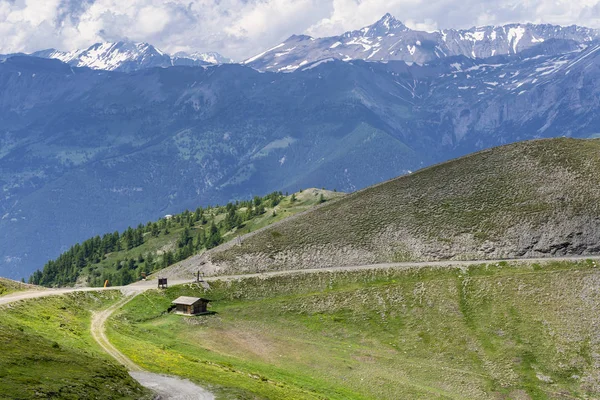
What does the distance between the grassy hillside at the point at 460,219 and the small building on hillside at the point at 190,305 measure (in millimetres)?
26402

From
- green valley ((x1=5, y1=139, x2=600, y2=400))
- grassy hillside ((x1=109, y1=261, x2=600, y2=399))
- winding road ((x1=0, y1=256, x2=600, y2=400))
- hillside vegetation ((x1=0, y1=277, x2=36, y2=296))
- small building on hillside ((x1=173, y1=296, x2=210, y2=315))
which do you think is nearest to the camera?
winding road ((x1=0, y1=256, x2=600, y2=400))

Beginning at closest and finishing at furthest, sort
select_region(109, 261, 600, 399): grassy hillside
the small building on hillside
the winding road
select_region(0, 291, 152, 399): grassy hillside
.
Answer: select_region(0, 291, 152, 399): grassy hillside
the winding road
select_region(109, 261, 600, 399): grassy hillside
the small building on hillside

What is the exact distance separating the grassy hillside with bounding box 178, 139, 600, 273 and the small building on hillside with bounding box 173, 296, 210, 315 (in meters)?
26.4

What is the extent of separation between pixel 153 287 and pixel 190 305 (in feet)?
63.3

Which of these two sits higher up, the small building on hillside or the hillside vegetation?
the hillside vegetation

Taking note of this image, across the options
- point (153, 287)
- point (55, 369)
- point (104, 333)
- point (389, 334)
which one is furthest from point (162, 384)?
point (153, 287)

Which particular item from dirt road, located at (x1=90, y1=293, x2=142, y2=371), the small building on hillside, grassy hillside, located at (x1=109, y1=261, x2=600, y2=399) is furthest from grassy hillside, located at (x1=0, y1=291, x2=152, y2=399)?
the small building on hillside

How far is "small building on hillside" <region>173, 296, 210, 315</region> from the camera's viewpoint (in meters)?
128

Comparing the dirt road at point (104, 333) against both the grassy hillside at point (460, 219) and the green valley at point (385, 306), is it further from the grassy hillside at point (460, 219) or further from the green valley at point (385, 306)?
the grassy hillside at point (460, 219)

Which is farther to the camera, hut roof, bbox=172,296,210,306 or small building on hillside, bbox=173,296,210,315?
hut roof, bbox=172,296,210,306

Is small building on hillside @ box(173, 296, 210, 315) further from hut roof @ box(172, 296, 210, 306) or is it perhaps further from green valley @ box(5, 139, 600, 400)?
green valley @ box(5, 139, 600, 400)

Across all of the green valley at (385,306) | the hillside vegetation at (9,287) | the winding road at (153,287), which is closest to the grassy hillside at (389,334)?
the green valley at (385,306)

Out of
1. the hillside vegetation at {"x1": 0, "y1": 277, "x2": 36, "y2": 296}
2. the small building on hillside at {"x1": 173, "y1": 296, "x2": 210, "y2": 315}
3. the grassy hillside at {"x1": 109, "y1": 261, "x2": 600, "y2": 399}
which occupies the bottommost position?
the grassy hillside at {"x1": 109, "y1": 261, "x2": 600, "y2": 399}

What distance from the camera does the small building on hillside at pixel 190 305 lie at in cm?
12812
